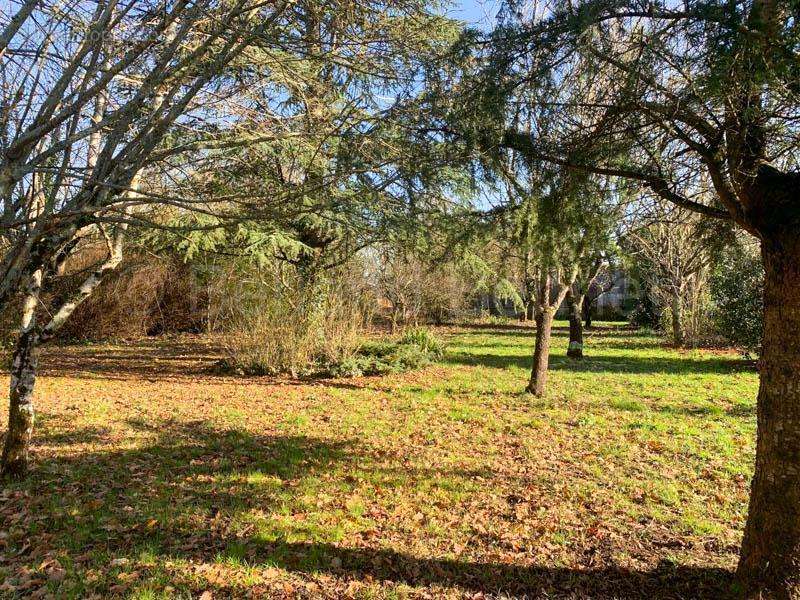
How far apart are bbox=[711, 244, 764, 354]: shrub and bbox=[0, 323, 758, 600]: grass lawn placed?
15.0ft

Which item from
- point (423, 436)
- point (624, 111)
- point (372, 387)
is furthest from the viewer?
point (372, 387)

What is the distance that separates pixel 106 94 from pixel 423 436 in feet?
16.4

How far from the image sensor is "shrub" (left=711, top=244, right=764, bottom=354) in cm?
1234

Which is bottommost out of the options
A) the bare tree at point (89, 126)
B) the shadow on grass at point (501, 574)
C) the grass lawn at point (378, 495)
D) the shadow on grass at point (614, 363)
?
the shadow on grass at point (501, 574)

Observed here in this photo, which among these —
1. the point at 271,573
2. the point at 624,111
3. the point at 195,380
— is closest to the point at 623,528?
the point at 271,573

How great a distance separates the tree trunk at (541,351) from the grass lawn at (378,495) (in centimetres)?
27

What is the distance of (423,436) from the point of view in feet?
20.9

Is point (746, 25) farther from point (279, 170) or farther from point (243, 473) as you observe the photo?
point (279, 170)

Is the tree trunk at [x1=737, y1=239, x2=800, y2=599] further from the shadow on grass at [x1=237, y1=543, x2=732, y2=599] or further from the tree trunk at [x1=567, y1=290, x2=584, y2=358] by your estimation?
the tree trunk at [x1=567, y1=290, x2=584, y2=358]

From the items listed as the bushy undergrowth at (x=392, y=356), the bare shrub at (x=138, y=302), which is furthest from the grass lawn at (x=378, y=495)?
the bare shrub at (x=138, y=302)

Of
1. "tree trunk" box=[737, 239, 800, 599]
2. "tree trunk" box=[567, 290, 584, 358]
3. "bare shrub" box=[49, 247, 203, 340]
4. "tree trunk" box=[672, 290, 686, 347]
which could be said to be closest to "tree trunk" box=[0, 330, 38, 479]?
"tree trunk" box=[737, 239, 800, 599]

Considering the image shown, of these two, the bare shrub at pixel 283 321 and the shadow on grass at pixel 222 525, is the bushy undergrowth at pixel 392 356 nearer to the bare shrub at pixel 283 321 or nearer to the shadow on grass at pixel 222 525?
the bare shrub at pixel 283 321

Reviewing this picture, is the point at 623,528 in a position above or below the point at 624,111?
below

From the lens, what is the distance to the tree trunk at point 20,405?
4.47 metres
